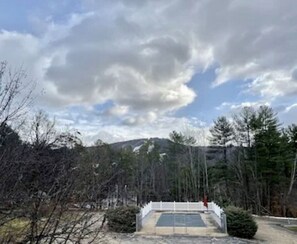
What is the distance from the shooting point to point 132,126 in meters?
44.3

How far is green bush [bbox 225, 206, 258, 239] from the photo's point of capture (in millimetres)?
15219

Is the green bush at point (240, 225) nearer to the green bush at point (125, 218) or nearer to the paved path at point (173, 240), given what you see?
the paved path at point (173, 240)

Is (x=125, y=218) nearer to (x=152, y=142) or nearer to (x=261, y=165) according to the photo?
(x=261, y=165)

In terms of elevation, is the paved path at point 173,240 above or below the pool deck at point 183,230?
below

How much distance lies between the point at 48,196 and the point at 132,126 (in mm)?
42426

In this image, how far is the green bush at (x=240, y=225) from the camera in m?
15.2

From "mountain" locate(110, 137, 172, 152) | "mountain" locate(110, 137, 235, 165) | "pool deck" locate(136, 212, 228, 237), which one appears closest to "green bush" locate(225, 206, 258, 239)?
"pool deck" locate(136, 212, 228, 237)

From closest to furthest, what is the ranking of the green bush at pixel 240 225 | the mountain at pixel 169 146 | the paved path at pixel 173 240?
the paved path at pixel 173 240 → the green bush at pixel 240 225 → the mountain at pixel 169 146

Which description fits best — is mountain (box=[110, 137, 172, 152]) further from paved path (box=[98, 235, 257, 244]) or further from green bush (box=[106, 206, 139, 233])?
paved path (box=[98, 235, 257, 244])

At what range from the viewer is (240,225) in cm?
1531

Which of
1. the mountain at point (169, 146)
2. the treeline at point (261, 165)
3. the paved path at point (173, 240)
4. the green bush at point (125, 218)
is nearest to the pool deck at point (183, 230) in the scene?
the green bush at point (125, 218)

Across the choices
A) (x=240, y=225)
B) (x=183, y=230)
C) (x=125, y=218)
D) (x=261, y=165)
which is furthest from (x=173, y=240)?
(x=261, y=165)

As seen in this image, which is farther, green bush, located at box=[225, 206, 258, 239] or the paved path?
green bush, located at box=[225, 206, 258, 239]

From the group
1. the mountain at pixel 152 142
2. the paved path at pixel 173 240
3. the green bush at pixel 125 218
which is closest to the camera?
Result: the paved path at pixel 173 240
